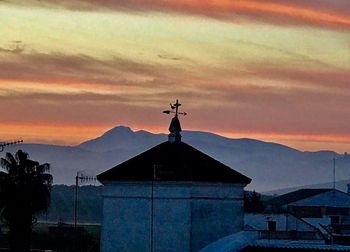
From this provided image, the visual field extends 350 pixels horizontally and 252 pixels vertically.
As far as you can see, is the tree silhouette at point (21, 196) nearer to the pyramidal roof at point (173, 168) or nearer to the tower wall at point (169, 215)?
the tower wall at point (169, 215)

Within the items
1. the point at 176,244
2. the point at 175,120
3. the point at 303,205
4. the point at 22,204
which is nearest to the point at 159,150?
the point at 175,120

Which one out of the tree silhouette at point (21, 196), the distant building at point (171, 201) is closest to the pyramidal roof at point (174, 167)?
the distant building at point (171, 201)

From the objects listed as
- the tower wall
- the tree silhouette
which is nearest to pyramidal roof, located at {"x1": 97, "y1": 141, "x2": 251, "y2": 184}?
the tower wall

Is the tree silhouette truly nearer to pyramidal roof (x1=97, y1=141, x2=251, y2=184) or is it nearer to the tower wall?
the tower wall

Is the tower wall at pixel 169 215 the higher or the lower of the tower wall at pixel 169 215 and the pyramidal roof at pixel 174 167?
the lower

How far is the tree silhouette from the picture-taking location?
71688 mm

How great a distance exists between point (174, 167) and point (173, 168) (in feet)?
0.30

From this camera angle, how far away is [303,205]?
129875mm

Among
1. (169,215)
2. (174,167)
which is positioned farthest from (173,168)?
(169,215)

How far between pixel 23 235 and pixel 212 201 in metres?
19.7

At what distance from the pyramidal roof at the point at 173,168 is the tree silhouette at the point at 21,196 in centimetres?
1589

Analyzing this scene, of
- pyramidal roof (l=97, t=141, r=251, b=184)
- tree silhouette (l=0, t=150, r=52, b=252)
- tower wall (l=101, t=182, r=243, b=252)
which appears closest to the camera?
tower wall (l=101, t=182, r=243, b=252)

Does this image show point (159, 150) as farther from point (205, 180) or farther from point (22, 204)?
point (22, 204)

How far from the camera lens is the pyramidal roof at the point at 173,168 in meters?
55.4
